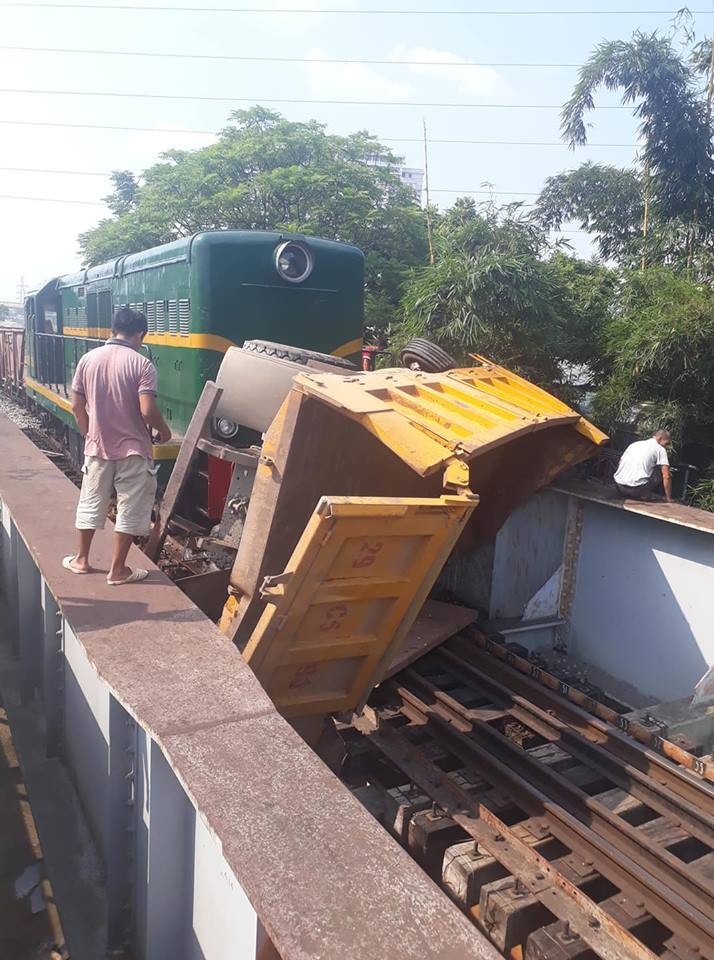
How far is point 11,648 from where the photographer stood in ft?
16.6

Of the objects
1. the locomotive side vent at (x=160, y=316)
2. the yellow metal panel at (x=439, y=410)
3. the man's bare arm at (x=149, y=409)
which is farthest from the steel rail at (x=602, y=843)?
the locomotive side vent at (x=160, y=316)

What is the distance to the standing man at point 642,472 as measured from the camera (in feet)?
20.4

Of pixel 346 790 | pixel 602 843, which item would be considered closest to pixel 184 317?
pixel 602 843

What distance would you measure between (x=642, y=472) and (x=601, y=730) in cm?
227

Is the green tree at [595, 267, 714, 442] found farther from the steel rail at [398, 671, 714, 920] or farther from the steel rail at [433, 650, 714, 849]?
the steel rail at [398, 671, 714, 920]

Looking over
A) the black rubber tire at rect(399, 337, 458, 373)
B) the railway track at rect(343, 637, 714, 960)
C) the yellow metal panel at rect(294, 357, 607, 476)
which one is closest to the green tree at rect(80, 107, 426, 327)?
the black rubber tire at rect(399, 337, 458, 373)

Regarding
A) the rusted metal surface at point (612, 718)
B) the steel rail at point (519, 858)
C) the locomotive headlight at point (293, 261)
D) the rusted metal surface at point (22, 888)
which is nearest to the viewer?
the rusted metal surface at point (22, 888)

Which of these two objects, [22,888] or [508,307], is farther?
[508,307]

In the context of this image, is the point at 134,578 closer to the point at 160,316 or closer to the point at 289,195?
the point at 160,316

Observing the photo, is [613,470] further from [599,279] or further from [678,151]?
[678,151]

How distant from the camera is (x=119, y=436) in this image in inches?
155

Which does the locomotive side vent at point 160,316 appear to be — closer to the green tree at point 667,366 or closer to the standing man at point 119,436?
the standing man at point 119,436

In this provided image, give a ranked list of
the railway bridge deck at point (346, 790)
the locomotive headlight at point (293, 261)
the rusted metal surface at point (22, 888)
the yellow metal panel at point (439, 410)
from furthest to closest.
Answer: the locomotive headlight at point (293, 261) < the yellow metal panel at point (439, 410) < the rusted metal surface at point (22, 888) < the railway bridge deck at point (346, 790)

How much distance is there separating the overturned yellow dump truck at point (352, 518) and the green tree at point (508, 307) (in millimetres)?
2612
